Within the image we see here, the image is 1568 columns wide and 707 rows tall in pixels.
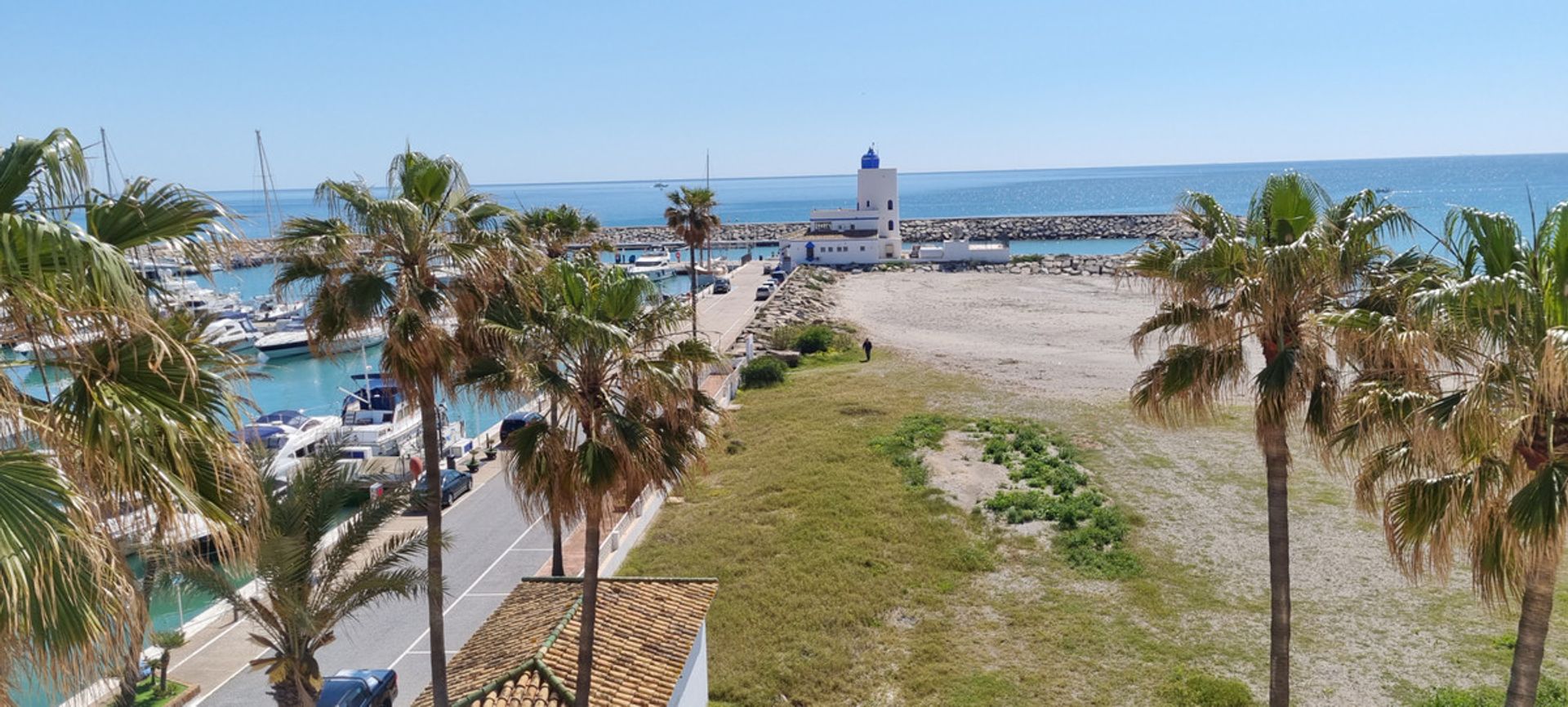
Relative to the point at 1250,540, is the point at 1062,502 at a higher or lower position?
higher

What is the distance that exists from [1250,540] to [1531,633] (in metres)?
13.6

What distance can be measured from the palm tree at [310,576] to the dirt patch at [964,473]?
1532cm

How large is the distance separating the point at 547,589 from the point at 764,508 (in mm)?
9220

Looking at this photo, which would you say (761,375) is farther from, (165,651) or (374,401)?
(165,651)

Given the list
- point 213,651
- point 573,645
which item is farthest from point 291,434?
point 573,645

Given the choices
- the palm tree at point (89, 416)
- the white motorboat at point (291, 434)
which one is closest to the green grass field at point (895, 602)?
the palm tree at point (89, 416)

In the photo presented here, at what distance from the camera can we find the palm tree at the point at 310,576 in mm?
9688

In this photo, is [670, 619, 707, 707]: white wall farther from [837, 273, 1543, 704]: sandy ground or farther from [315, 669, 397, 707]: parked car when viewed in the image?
[837, 273, 1543, 704]: sandy ground

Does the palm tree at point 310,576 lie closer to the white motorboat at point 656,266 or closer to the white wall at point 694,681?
the white wall at point 694,681

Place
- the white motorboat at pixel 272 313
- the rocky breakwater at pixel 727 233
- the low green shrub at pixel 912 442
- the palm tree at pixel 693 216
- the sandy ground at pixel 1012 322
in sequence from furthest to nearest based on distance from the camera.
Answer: the rocky breakwater at pixel 727 233
the white motorboat at pixel 272 313
the sandy ground at pixel 1012 322
the palm tree at pixel 693 216
the low green shrub at pixel 912 442

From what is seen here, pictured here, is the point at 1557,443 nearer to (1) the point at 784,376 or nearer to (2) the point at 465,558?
(2) the point at 465,558

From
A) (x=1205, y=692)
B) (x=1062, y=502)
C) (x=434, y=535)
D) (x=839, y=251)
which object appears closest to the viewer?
(x=434, y=535)

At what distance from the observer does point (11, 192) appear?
15.0 feet

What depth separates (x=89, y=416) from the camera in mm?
4449
